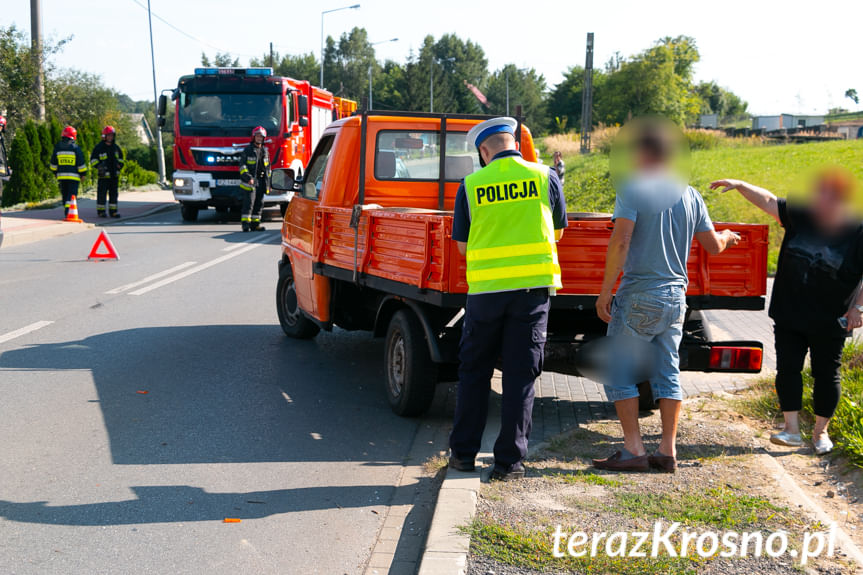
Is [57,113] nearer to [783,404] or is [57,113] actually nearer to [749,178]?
[749,178]

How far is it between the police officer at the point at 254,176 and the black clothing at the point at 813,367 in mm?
13964

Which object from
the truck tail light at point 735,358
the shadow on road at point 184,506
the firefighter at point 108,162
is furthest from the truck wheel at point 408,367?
the firefighter at point 108,162

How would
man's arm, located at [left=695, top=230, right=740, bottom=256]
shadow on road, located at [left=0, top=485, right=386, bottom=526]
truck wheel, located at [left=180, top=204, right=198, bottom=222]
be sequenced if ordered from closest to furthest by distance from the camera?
shadow on road, located at [left=0, top=485, right=386, bottom=526]
man's arm, located at [left=695, top=230, right=740, bottom=256]
truck wheel, located at [left=180, top=204, right=198, bottom=222]

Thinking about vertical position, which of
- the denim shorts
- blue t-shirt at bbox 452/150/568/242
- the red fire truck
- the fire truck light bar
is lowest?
the denim shorts

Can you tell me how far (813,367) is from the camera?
17.6 ft

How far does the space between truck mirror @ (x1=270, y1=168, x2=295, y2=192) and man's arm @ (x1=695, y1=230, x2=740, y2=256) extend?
13.2 ft

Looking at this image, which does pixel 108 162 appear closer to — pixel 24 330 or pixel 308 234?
pixel 24 330

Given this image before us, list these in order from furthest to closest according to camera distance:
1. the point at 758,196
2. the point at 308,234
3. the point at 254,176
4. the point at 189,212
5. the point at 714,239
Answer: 1. the point at 189,212
2. the point at 254,176
3. the point at 308,234
4. the point at 758,196
5. the point at 714,239

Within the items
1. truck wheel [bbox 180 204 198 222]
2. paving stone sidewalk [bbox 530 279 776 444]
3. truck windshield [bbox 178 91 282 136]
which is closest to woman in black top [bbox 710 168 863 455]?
paving stone sidewalk [bbox 530 279 776 444]

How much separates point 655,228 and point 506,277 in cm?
82

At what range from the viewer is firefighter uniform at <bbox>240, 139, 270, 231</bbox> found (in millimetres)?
18531

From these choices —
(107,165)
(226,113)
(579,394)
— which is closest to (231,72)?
(226,113)

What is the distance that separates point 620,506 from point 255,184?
15610 mm

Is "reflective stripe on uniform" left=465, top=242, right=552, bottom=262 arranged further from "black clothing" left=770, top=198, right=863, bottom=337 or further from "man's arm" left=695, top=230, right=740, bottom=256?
"black clothing" left=770, top=198, right=863, bottom=337
